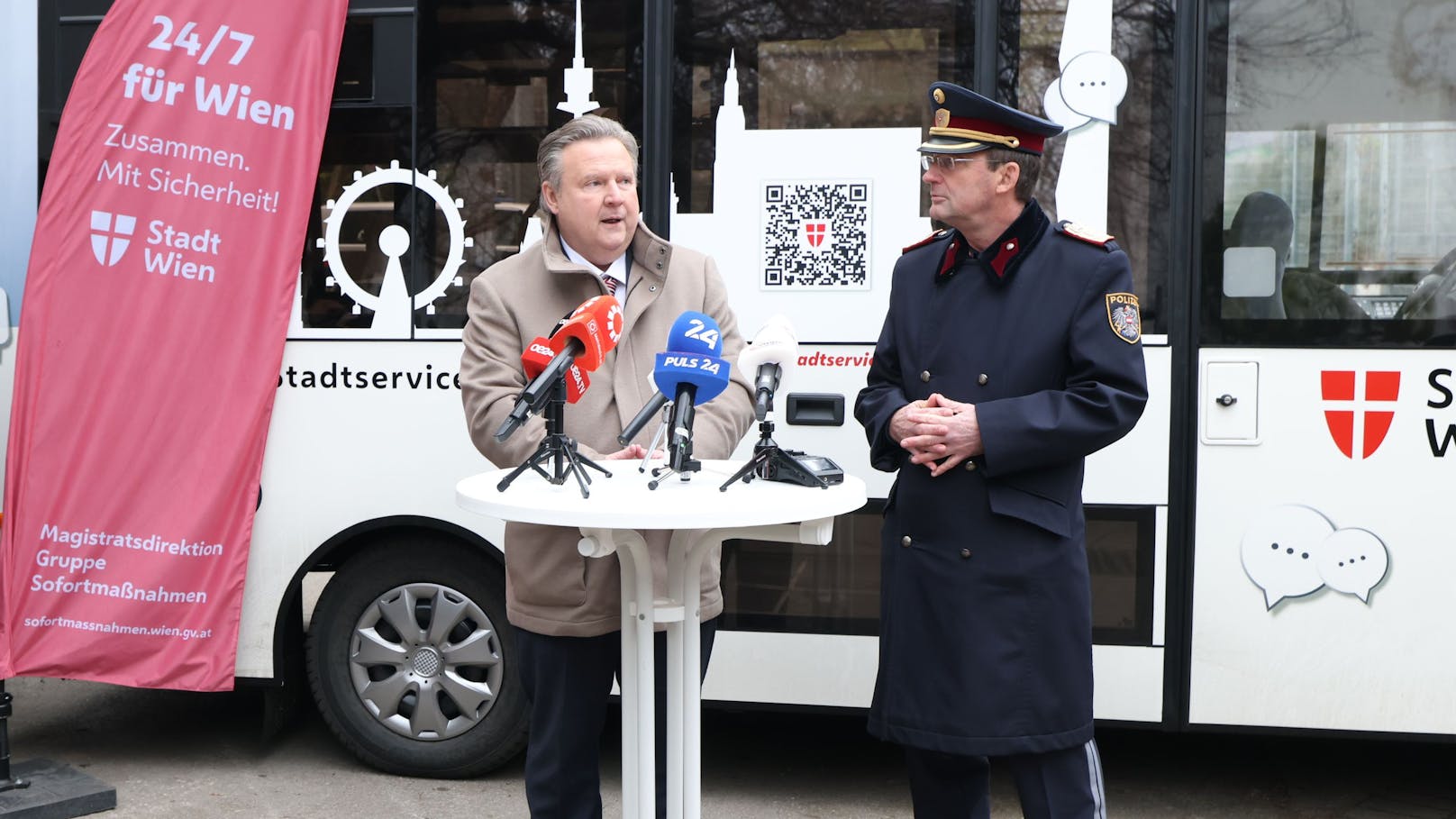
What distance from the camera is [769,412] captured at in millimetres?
2633

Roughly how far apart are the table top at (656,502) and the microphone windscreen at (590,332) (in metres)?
0.23

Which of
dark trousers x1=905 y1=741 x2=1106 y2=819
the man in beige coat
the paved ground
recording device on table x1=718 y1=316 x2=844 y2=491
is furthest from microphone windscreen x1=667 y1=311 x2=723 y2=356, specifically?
the paved ground

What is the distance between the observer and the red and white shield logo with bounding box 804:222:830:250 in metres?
3.98

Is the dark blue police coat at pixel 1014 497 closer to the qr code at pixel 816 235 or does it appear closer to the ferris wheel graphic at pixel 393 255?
the qr code at pixel 816 235

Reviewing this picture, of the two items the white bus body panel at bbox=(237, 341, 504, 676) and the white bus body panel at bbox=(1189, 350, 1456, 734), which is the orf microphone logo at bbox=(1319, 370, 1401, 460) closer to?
the white bus body panel at bbox=(1189, 350, 1456, 734)

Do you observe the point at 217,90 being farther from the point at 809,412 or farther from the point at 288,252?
the point at 809,412

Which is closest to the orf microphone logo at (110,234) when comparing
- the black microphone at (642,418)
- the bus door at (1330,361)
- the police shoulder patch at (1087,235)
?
the black microphone at (642,418)

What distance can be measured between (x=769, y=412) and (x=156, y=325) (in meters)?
2.44

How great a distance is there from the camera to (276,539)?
4.32 meters

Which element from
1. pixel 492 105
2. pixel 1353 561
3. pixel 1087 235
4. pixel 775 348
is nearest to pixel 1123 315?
pixel 1087 235

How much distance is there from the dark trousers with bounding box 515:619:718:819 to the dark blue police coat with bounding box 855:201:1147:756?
555 millimetres

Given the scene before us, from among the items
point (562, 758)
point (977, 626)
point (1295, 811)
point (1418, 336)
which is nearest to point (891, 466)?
point (977, 626)

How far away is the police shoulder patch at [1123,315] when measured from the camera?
275 centimetres

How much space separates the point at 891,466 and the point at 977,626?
0.41m
